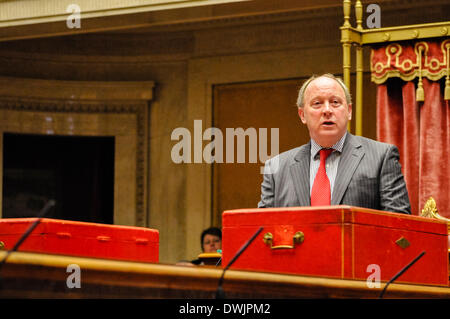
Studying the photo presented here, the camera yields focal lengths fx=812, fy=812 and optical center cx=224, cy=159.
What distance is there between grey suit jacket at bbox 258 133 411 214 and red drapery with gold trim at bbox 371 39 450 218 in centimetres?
189

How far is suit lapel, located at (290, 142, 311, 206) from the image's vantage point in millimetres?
A: 2842

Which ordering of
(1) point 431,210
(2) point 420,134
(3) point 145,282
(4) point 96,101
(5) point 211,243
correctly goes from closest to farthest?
(3) point 145,282 < (1) point 431,210 < (2) point 420,134 < (5) point 211,243 < (4) point 96,101

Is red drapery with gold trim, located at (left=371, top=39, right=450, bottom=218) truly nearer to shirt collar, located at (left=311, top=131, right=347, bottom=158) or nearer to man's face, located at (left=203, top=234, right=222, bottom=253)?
shirt collar, located at (left=311, top=131, right=347, bottom=158)

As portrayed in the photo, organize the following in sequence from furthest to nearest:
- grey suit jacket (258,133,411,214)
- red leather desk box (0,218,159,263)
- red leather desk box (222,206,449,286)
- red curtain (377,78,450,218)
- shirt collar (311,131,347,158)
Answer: red curtain (377,78,450,218) < red leather desk box (0,218,159,263) < shirt collar (311,131,347,158) < grey suit jacket (258,133,411,214) < red leather desk box (222,206,449,286)

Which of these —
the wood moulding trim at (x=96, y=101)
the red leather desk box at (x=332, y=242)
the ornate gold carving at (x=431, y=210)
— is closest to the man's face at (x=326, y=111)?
the red leather desk box at (x=332, y=242)

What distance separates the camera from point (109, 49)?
8.85m

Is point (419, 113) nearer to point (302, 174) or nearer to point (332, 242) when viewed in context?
point (302, 174)

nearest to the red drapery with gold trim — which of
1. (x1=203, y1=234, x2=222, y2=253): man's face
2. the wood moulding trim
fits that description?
(x1=203, y1=234, x2=222, y2=253): man's face

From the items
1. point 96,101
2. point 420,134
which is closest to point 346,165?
point 420,134

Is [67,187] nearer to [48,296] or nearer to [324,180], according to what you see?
[324,180]

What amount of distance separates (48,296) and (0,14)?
19.3 ft

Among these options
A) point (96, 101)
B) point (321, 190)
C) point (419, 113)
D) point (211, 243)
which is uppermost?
point (96, 101)

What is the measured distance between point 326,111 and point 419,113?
2143 mm

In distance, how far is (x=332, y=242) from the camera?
2.34m
